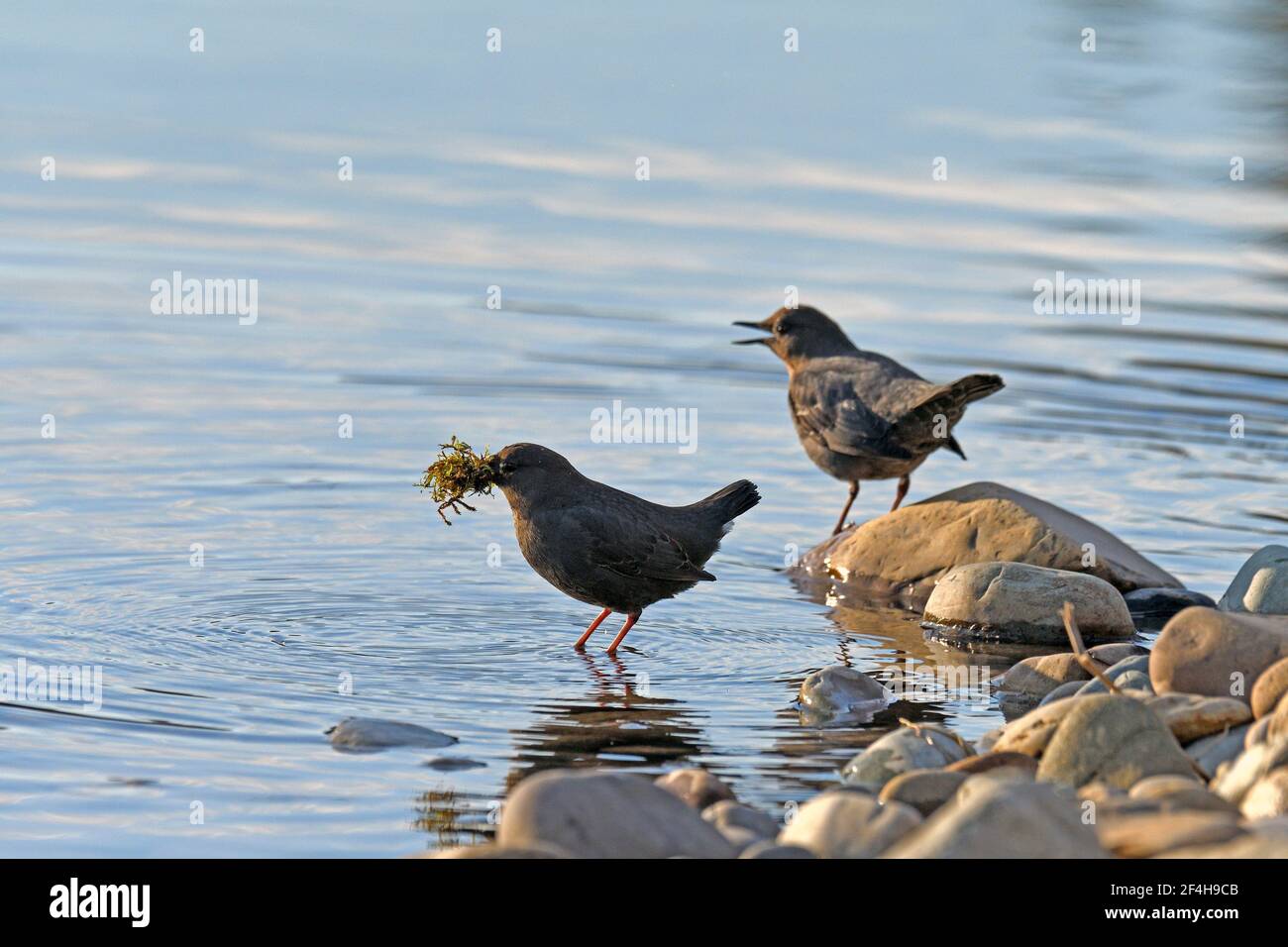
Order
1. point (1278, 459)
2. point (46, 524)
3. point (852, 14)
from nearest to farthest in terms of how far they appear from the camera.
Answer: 1. point (46, 524)
2. point (1278, 459)
3. point (852, 14)

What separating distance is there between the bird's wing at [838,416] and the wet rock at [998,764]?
15.4ft

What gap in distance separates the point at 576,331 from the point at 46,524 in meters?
6.25

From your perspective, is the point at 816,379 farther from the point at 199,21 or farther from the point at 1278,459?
the point at 199,21

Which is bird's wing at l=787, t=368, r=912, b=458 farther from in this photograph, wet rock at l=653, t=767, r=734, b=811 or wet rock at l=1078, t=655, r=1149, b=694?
wet rock at l=653, t=767, r=734, b=811

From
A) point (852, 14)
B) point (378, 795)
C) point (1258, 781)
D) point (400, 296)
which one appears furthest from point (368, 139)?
point (1258, 781)

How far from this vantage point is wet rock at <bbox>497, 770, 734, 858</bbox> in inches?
243

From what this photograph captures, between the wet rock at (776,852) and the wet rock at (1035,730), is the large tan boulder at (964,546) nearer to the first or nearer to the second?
the wet rock at (1035,730)

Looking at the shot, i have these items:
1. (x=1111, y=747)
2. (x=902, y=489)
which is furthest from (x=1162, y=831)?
(x=902, y=489)

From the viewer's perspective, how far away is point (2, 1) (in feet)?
78.9

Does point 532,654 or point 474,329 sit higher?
point 474,329

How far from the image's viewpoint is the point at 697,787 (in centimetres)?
749

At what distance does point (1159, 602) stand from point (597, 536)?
3445 millimetres

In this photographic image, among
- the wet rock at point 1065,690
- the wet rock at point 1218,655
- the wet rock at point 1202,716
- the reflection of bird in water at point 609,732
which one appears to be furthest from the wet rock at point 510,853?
the wet rock at point 1065,690

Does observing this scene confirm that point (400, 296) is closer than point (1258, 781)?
No
